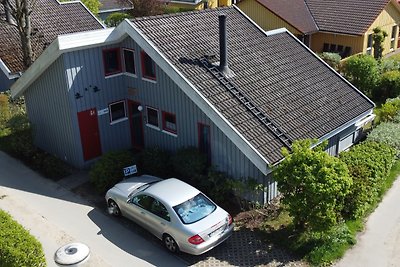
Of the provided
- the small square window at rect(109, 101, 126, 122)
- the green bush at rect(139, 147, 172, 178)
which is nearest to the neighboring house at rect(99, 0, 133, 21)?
the small square window at rect(109, 101, 126, 122)

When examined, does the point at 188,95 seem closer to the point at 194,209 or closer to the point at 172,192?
the point at 172,192

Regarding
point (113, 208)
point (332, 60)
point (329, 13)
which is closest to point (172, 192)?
point (113, 208)

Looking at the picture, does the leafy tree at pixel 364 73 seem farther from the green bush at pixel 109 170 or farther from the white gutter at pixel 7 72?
the white gutter at pixel 7 72

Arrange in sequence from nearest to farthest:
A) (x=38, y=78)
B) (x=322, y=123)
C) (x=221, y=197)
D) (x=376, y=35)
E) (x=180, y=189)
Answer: (x=180, y=189)
(x=221, y=197)
(x=322, y=123)
(x=38, y=78)
(x=376, y=35)

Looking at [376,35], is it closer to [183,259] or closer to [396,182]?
[396,182]

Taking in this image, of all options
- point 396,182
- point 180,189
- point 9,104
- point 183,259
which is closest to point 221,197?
point 180,189

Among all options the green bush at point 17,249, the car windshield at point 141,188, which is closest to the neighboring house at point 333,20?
the car windshield at point 141,188

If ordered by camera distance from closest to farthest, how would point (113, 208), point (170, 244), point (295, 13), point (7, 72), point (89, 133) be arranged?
point (170, 244) → point (113, 208) → point (89, 133) → point (7, 72) → point (295, 13)

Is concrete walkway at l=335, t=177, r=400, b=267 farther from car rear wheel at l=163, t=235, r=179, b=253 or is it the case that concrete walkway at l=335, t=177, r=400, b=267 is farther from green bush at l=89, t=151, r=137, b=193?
green bush at l=89, t=151, r=137, b=193
